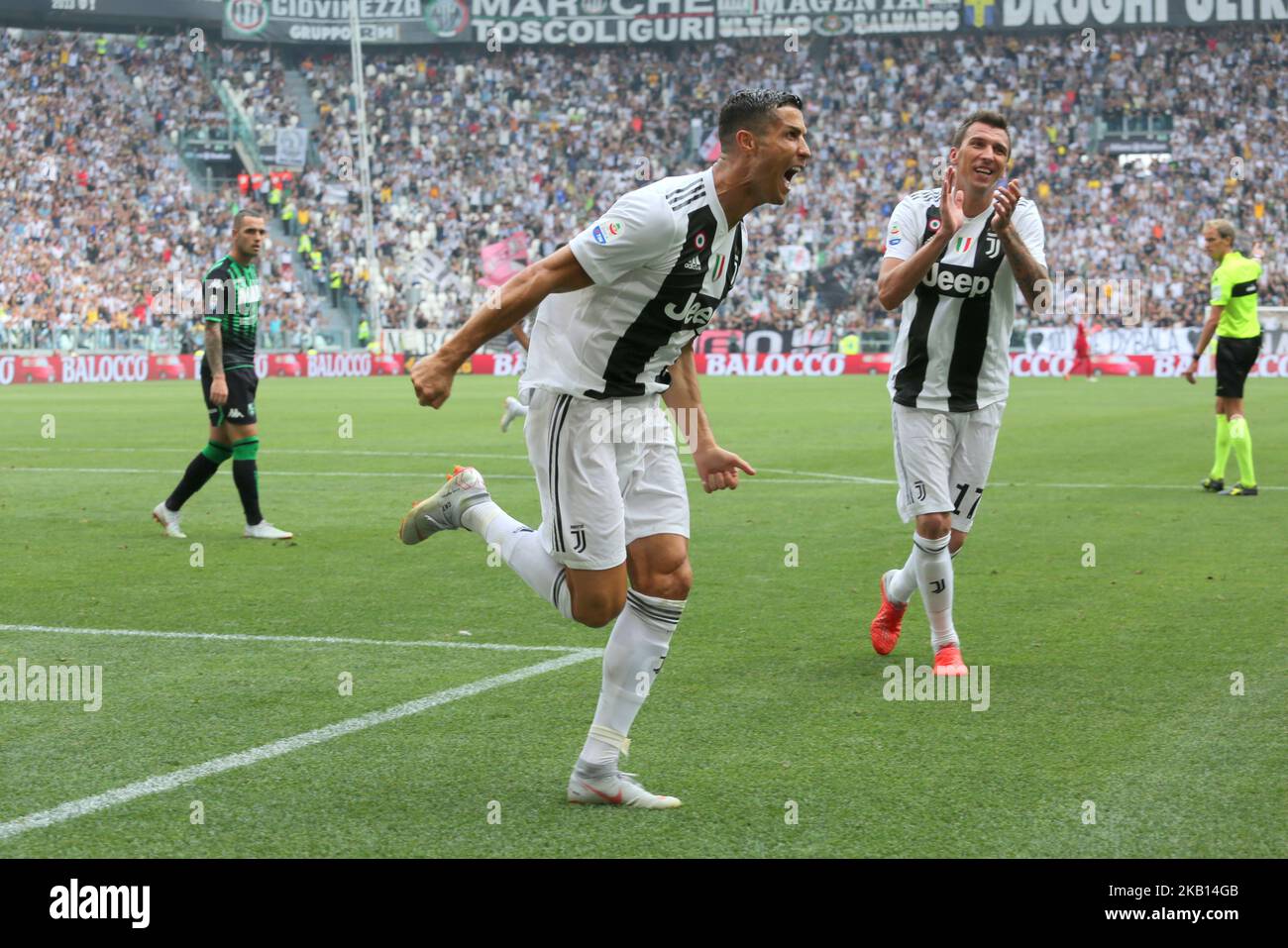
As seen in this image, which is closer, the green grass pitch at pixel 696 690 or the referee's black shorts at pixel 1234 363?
the green grass pitch at pixel 696 690

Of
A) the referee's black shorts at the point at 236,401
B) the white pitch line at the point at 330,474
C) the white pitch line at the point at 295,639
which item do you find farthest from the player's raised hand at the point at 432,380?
the white pitch line at the point at 330,474

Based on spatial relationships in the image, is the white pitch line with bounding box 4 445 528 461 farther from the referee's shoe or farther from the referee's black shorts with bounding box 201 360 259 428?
the referee's shoe

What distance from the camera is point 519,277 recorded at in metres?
4.56

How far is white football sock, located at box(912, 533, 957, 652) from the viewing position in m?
6.73

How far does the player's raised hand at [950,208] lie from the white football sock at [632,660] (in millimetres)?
2121

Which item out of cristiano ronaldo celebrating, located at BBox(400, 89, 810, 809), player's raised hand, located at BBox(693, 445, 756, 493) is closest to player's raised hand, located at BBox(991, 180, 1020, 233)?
cristiano ronaldo celebrating, located at BBox(400, 89, 810, 809)

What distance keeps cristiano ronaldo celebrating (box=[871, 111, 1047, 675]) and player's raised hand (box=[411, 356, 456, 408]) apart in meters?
2.72

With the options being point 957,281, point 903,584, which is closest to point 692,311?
point 957,281

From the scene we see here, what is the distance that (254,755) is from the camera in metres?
5.20

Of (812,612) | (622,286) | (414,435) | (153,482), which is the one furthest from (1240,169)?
(622,286)

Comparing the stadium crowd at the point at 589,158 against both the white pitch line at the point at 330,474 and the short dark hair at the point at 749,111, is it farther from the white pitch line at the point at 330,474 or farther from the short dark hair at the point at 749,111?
the short dark hair at the point at 749,111

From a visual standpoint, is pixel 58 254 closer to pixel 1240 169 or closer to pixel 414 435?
pixel 414 435

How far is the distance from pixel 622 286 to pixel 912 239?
214 cm

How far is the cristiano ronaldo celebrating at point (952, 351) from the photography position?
6.62m
